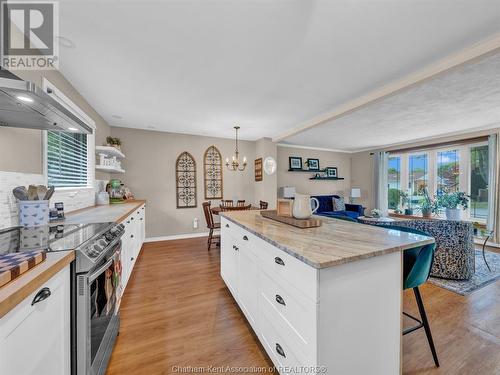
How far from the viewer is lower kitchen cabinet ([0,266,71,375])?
0.64 metres

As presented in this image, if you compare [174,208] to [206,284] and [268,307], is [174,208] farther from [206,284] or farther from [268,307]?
[268,307]

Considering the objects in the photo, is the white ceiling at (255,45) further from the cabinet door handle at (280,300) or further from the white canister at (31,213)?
the cabinet door handle at (280,300)

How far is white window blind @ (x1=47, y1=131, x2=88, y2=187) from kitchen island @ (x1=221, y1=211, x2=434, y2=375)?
2.31m

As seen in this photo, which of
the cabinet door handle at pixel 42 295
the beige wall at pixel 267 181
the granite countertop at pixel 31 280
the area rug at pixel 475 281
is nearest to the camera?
the granite countertop at pixel 31 280

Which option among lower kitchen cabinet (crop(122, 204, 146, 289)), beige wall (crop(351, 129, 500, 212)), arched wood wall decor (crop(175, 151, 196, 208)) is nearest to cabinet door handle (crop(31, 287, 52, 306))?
lower kitchen cabinet (crop(122, 204, 146, 289))

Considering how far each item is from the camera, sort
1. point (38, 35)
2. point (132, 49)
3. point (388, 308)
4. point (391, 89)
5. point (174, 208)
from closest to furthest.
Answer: point (388, 308), point (38, 35), point (132, 49), point (391, 89), point (174, 208)

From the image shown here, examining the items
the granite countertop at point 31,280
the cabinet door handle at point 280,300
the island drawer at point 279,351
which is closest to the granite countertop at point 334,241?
the cabinet door handle at point 280,300

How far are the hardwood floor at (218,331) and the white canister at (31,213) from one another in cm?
110

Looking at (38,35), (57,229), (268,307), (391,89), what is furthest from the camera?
(391,89)

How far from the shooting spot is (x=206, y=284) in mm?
2473

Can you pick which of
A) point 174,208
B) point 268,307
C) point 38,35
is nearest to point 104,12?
point 38,35

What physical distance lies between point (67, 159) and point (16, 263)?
2124 mm

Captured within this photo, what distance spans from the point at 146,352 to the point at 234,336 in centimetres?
66

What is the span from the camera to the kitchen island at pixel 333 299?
0.92 meters
